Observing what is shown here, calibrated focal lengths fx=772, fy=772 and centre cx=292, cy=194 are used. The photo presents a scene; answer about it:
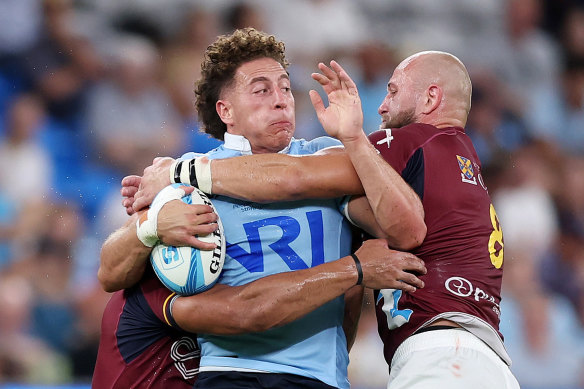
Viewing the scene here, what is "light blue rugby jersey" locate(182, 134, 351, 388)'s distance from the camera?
154 inches

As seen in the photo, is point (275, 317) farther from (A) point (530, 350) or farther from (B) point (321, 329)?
(A) point (530, 350)

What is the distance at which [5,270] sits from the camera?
8469 millimetres

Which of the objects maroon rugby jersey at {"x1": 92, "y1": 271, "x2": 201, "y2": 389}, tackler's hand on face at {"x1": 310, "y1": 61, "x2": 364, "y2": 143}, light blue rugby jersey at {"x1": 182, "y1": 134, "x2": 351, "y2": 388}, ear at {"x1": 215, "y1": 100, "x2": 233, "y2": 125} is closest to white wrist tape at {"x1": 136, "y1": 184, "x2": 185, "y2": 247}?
light blue rugby jersey at {"x1": 182, "y1": 134, "x2": 351, "y2": 388}

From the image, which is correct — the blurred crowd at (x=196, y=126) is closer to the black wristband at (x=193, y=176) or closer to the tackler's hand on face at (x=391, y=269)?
the tackler's hand on face at (x=391, y=269)

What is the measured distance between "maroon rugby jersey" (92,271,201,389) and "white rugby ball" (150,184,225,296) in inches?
16.4

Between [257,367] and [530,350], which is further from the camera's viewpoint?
[530,350]

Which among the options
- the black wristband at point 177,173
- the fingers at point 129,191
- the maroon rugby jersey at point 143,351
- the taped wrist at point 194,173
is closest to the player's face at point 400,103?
the taped wrist at point 194,173

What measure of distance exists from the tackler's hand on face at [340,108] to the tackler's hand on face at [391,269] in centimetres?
61

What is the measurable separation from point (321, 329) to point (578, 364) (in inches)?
223

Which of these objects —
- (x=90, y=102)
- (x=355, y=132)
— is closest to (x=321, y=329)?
(x=355, y=132)

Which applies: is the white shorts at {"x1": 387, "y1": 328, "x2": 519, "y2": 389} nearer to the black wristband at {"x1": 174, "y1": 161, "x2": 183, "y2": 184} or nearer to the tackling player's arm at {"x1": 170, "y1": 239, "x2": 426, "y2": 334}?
the tackling player's arm at {"x1": 170, "y1": 239, "x2": 426, "y2": 334}

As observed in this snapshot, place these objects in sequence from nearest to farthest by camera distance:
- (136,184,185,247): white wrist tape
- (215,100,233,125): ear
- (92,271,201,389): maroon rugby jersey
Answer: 1. (136,184,185,247): white wrist tape
2. (92,271,201,389): maroon rugby jersey
3. (215,100,233,125): ear

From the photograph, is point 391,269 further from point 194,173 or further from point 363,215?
point 194,173

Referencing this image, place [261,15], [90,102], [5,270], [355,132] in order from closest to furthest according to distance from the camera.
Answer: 1. [355,132]
2. [5,270]
3. [90,102]
4. [261,15]
